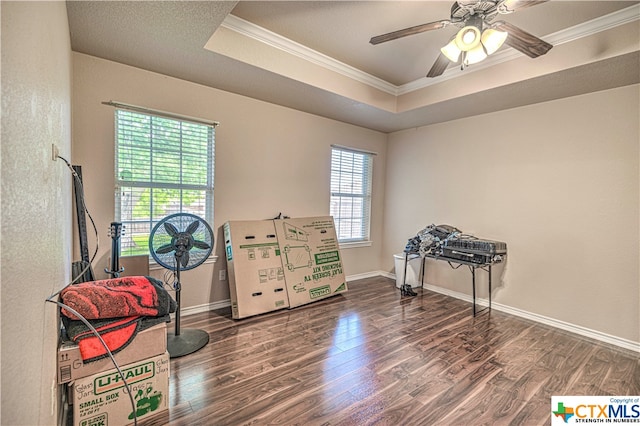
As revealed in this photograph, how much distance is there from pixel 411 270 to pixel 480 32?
303cm

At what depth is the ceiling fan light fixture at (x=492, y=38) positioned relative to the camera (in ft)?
5.94

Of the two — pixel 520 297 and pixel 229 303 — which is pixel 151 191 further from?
pixel 520 297

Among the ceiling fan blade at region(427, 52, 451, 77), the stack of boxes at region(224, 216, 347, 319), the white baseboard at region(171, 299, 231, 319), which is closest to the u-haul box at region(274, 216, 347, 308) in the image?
the stack of boxes at region(224, 216, 347, 319)

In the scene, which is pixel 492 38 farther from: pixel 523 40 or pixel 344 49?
pixel 344 49

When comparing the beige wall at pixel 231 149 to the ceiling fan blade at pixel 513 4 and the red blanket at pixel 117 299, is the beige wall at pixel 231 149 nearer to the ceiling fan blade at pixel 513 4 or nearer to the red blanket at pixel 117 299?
the red blanket at pixel 117 299

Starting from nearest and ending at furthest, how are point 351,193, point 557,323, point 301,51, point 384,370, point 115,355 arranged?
point 115,355, point 384,370, point 301,51, point 557,323, point 351,193

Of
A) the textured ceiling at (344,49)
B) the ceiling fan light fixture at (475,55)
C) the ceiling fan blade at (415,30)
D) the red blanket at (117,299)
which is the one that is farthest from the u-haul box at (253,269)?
the ceiling fan light fixture at (475,55)

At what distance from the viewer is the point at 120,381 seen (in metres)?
1.59

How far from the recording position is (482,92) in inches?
117

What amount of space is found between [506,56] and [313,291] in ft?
10.3

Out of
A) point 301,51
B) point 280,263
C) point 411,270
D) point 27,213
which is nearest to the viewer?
point 27,213

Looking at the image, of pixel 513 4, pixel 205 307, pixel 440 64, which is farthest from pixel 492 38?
pixel 205 307

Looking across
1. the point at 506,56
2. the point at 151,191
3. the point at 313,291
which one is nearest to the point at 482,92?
the point at 506,56
